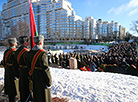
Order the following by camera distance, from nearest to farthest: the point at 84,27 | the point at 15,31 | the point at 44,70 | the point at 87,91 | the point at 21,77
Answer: the point at 44,70 < the point at 21,77 < the point at 87,91 < the point at 15,31 < the point at 84,27

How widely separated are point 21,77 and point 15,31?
32.6 m

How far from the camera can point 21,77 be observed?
350cm

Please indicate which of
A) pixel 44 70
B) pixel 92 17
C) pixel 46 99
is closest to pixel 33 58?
pixel 44 70

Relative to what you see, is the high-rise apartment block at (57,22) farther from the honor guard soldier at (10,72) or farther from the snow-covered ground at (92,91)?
the honor guard soldier at (10,72)

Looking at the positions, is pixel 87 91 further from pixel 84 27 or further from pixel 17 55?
pixel 84 27

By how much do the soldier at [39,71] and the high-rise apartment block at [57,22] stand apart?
244 feet

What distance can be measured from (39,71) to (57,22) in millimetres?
79215

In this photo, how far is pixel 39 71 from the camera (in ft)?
9.95

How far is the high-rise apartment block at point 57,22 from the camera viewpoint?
79.1 metres

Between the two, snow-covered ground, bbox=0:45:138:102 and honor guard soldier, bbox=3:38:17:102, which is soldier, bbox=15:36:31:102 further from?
snow-covered ground, bbox=0:45:138:102

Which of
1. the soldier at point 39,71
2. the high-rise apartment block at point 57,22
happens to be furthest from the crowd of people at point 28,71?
the high-rise apartment block at point 57,22

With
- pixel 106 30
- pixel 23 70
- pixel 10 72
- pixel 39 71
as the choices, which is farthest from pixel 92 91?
pixel 106 30

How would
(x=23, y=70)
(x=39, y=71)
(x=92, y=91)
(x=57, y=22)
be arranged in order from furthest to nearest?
1. (x=57, y=22)
2. (x=92, y=91)
3. (x=23, y=70)
4. (x=39, y=71)

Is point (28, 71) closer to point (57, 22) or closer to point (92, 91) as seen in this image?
point (92, 91)
